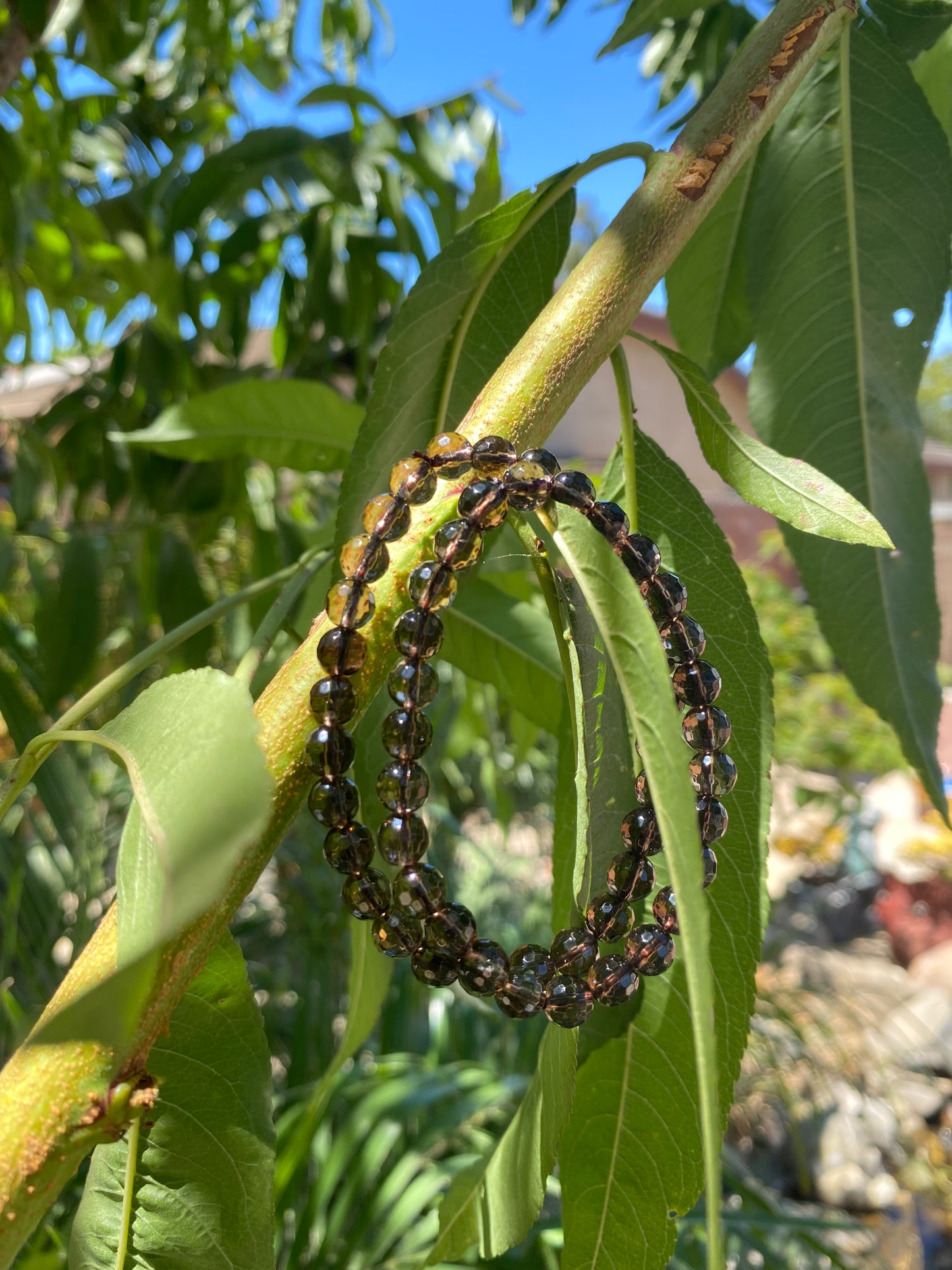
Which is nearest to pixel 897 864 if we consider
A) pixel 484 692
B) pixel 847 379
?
pixel 484 692

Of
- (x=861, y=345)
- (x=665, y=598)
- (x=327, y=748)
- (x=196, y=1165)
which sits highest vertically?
(x=861, y=345)

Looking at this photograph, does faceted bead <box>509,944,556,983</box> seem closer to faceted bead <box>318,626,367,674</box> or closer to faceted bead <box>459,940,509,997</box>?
faceted bead <box>459,940,509,997</box>

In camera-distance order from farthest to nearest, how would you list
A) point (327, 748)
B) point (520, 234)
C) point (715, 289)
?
point (715, 289) → point (520, 234) → point (327, 748)

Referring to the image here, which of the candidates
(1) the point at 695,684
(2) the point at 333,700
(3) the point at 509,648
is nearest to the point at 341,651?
(2) the point at 333,700

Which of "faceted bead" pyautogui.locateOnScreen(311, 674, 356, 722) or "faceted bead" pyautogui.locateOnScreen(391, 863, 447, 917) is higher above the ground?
"faceted bead" pyautogui.locateOnScreen(311, 674, 356, 722)

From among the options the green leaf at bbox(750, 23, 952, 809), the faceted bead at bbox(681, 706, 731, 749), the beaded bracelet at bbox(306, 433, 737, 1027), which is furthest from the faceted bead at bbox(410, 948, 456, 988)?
the green leaf at bbox(750, 23, 952, 809)

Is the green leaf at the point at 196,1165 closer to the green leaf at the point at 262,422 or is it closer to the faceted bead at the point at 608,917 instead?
the faceted bead at the point at 608,917

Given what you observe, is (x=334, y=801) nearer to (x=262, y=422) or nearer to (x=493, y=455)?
(x=493, y=455)

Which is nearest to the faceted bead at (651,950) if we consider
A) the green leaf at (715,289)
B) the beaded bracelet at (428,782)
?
the beaded bracelet at (428,782)
